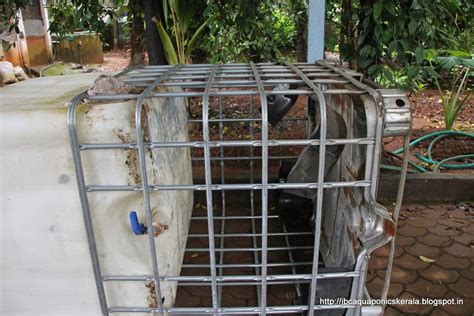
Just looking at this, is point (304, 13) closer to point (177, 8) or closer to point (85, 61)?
point (177, 8)

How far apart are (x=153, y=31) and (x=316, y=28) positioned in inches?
58.1

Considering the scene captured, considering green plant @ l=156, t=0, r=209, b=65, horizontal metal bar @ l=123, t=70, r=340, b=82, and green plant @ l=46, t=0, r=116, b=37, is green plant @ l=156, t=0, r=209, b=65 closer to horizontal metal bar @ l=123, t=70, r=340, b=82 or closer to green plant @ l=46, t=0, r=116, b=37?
green plant @ l=46, t=0, r=116, b=37

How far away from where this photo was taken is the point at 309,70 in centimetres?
171

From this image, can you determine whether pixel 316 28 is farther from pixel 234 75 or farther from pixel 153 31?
pixel 153 31

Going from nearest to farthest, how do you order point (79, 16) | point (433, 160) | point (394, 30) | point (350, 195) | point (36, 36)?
1. point (350, 195)
2. point (394, 30)
3. point (79, 16)
4. point (433, 160)
5. point (36, 36)

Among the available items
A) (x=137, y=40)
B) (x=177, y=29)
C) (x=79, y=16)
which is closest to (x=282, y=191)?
(x=177, y=29)

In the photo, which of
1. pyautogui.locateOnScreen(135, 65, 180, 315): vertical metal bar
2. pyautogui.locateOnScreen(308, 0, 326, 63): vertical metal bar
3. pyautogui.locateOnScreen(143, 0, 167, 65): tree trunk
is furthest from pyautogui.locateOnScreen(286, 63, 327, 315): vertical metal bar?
pyautogui.locateOnScreen(143, 0, 167, 65): tree trunk

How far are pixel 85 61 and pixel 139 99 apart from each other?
11.0m

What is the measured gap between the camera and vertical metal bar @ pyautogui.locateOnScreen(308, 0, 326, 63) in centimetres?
226

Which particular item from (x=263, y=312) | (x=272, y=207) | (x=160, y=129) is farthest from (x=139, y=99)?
(x=272, y=207)

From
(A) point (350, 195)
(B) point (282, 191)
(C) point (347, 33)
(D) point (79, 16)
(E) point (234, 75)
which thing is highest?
(D) point (79, 16)

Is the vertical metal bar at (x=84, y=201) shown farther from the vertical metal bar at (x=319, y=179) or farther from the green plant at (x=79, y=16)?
the green plant at (x=79, y=16)

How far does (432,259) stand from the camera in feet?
7.52

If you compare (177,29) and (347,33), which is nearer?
(347,33)
